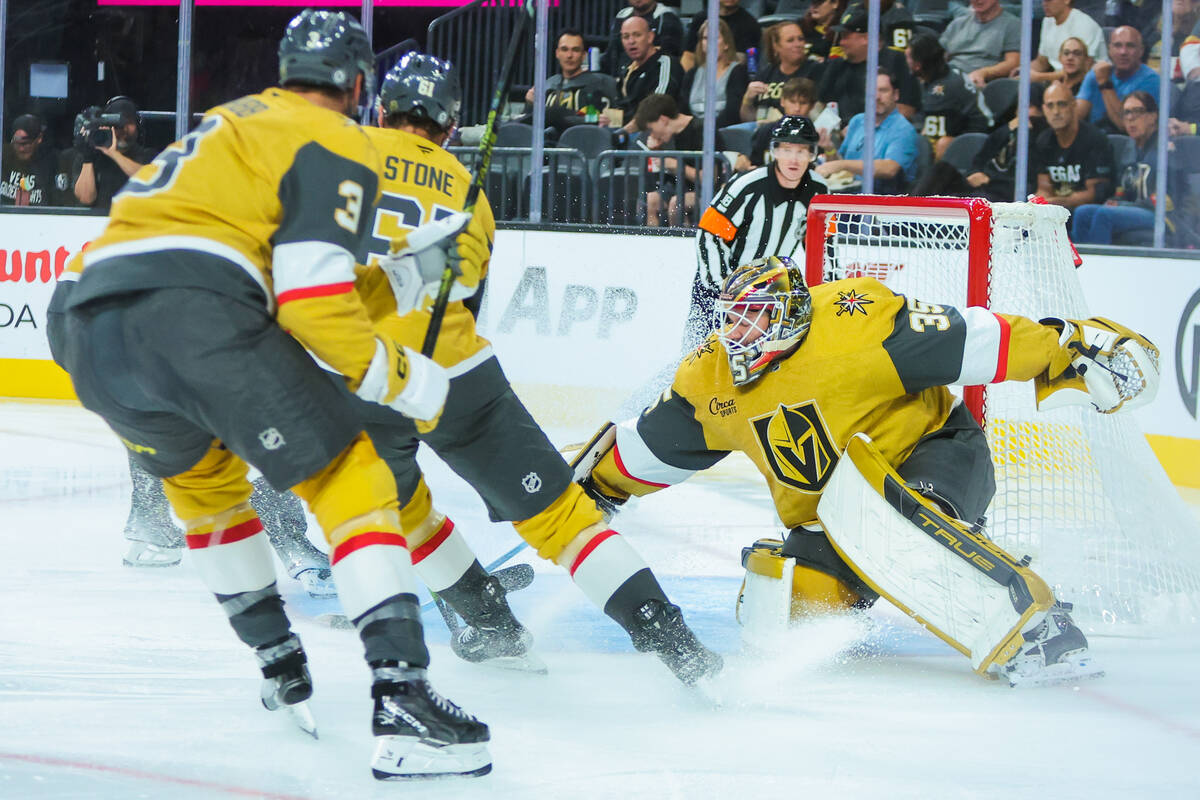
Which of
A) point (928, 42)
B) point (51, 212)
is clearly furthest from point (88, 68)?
point (928, 42)

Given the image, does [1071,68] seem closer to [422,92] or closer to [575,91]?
[575,91]

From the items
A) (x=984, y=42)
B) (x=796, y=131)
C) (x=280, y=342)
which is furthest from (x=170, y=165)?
(x=984, y=42)

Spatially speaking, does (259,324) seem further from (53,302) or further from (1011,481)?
(1011,481)

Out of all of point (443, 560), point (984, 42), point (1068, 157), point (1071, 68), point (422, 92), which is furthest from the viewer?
point (984, 42)

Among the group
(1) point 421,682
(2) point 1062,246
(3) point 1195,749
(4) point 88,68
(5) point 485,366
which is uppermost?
(4) point 88,68

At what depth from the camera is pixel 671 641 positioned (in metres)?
2.17

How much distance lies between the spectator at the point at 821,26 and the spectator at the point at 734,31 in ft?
0.76

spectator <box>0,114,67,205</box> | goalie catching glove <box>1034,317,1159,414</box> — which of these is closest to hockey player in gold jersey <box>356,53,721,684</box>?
goalie catching glove <box>1034,317,1159,414</box>

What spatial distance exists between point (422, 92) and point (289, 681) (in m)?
0.96

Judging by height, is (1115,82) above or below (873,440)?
above

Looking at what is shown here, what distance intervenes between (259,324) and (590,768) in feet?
2.43

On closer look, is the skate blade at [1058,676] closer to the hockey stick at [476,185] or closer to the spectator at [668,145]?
the hockey stick at [476,185]

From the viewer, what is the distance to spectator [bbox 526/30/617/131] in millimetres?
6172

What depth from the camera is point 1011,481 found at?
3219 mm
